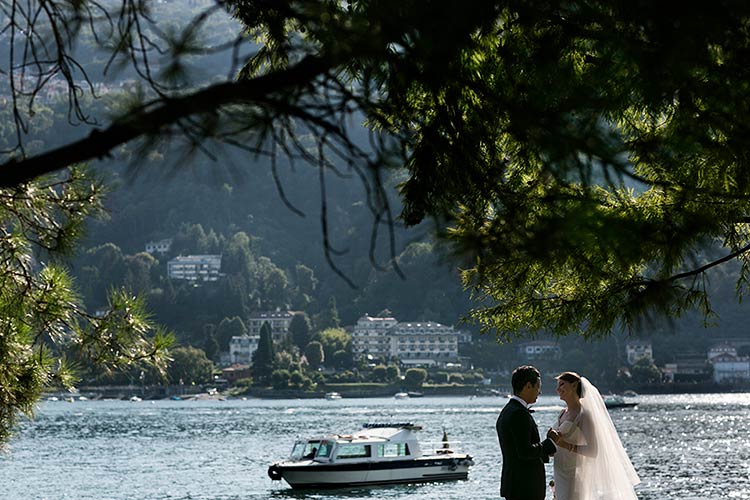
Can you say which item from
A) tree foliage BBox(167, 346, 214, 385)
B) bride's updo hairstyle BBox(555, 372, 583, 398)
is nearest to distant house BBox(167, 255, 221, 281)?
tree foliage BBox(167, 346, 214, 385)

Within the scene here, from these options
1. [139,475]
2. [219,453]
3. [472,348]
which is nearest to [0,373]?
[139,475]

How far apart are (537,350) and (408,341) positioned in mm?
16830

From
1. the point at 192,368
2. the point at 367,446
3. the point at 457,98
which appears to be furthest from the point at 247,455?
the point at 192,368

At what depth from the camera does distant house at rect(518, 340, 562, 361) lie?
160512 mm

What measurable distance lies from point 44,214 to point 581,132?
3.88 m

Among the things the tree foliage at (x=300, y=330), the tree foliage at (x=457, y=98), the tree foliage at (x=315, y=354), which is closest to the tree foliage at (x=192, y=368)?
the tree foliage at (x=315, y=354)

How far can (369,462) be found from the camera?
34281mm

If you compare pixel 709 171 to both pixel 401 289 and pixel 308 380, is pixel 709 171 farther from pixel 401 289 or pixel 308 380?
pixel 401 289

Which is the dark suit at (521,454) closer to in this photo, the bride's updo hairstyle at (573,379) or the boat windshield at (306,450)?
the bride's updo hairstyle at (573,379)

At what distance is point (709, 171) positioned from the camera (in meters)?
6.89

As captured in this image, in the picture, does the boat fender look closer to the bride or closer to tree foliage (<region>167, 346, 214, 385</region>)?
the bride

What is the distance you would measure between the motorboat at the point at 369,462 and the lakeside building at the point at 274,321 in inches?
5187

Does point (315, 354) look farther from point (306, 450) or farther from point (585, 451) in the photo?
point (585, 451)

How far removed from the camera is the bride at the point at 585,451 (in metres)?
8.07
